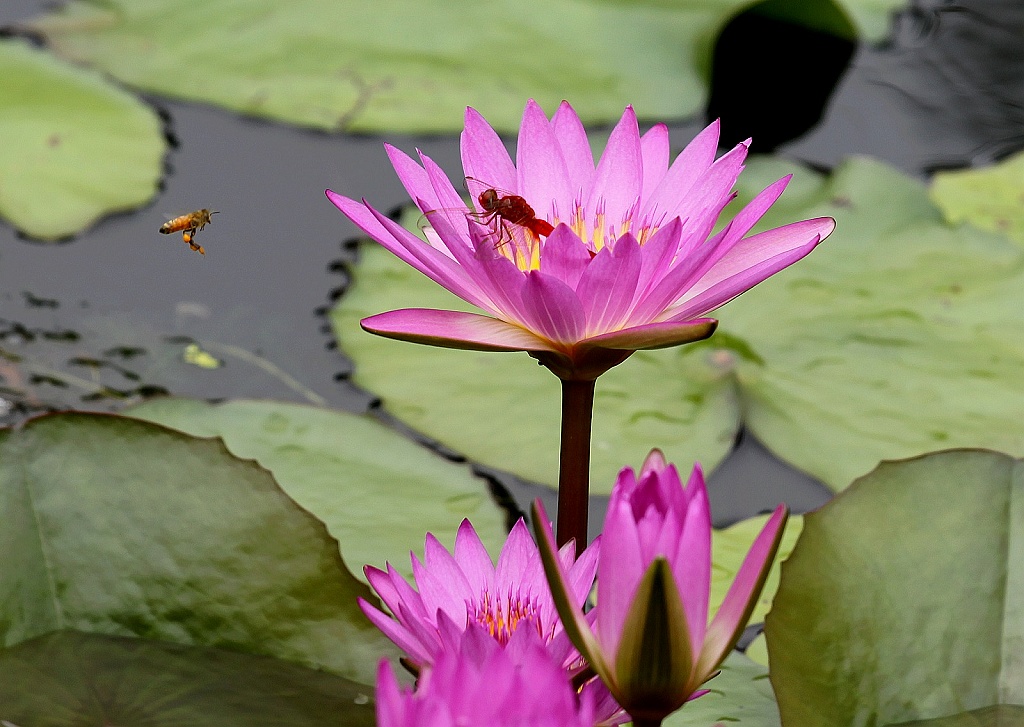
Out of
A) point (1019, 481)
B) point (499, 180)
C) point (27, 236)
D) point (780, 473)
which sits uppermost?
point (499, 180)

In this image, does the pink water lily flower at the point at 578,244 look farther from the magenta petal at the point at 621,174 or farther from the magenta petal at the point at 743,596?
the magenta petal at the point at 743,596

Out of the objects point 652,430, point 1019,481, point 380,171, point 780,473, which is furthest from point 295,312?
point 1019,481

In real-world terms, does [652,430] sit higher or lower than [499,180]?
lower

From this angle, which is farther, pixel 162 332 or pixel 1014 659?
pixel 162 332

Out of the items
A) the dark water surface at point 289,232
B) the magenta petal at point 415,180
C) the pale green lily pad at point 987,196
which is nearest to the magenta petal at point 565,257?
the magenta petal at point 415,180

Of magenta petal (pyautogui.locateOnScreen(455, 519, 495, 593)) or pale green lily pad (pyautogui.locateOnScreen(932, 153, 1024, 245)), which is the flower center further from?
pale green lily pad (pyautogui.locateOnScreen(932, 153, 1024, 245))

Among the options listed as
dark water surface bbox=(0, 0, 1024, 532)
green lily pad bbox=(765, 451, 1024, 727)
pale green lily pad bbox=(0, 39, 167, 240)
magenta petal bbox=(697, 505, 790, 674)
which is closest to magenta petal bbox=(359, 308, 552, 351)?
magenta petal bbox=(697, 505, 790, 674)

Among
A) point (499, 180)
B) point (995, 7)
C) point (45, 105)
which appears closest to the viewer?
point (499, 180)

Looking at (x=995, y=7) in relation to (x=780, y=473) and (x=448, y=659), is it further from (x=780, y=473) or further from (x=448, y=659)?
(x=448, y=659)
